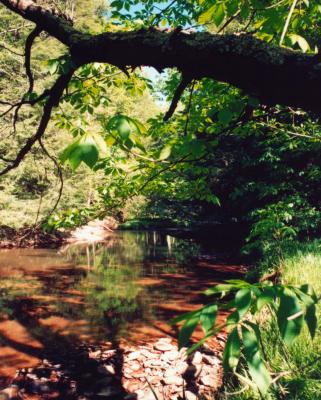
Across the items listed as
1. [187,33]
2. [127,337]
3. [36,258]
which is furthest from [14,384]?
[36,258]

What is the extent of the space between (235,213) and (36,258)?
9.73 metres

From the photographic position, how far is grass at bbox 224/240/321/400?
245 cm

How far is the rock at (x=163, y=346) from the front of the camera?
604 cm

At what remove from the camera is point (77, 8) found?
104 ft

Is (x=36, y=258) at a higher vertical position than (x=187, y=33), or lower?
lower

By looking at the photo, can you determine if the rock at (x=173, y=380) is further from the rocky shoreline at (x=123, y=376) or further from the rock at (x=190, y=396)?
the rock at (x=190, y=396)

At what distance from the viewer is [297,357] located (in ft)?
12.1

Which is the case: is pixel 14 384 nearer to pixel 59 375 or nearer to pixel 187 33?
pixel 59 375

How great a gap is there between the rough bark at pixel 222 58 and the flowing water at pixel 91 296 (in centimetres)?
553

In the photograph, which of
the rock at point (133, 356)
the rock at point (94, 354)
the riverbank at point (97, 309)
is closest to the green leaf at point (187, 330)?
the riverbank at point (97, 309)

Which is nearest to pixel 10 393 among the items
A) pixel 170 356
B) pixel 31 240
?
pixel 170 356

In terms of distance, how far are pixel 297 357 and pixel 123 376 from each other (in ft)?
9.24

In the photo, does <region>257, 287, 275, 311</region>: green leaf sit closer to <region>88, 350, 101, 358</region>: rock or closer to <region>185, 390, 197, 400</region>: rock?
<region>185, 390, 197, 400</region>: rock

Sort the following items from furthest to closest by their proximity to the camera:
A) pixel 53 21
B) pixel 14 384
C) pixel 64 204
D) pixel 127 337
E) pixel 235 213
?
pixel 64 204, pixel 235 213, pixel 127 337, pixel 14 384, pixel 53 21
